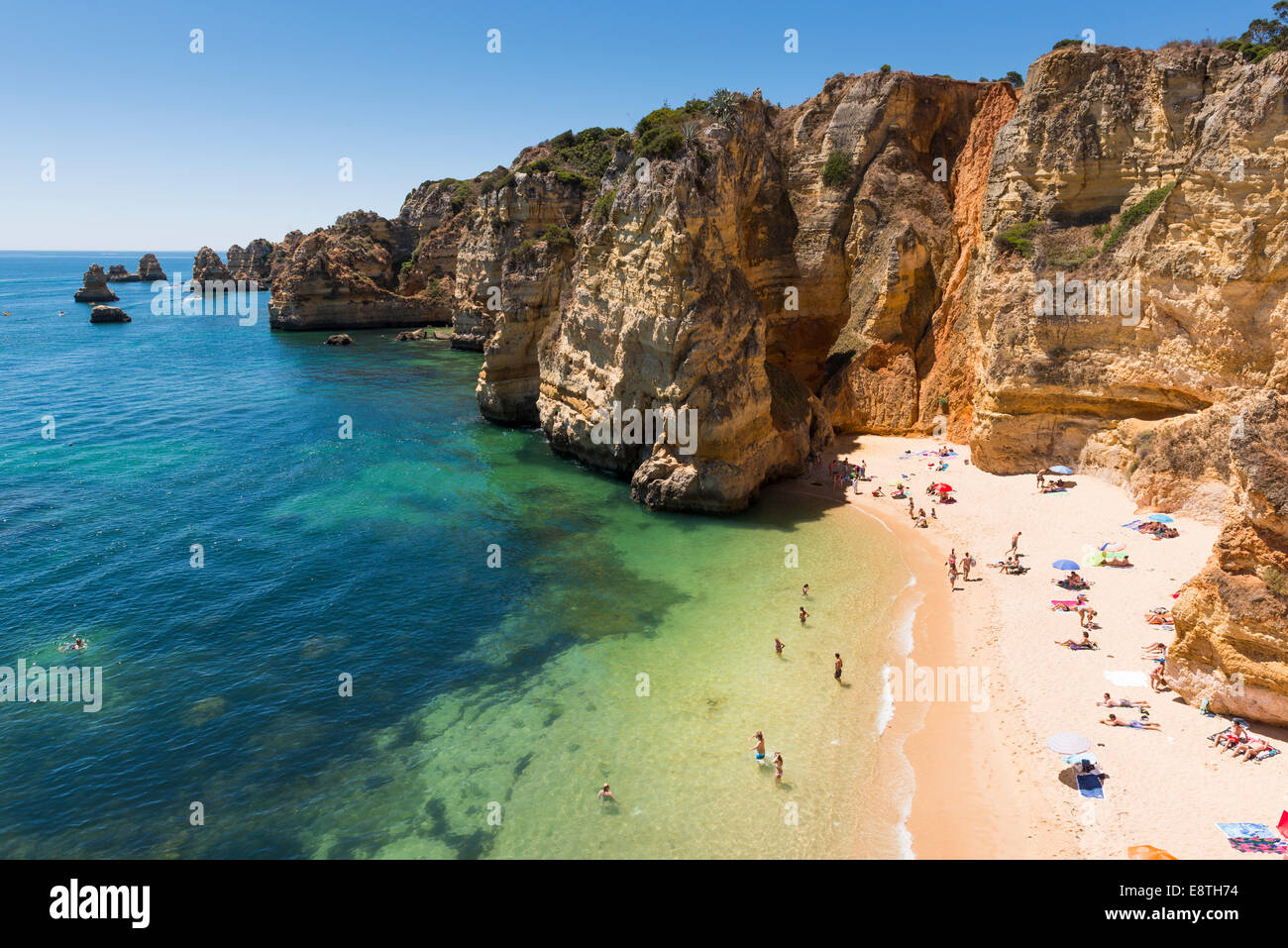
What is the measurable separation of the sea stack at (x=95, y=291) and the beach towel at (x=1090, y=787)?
170 metres

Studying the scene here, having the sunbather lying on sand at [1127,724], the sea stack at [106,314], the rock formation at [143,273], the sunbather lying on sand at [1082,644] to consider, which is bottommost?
the sunbather lying on sand at [1127,724]

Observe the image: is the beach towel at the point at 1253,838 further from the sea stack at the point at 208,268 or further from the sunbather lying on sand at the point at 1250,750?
the sea stack at the point at 208,268

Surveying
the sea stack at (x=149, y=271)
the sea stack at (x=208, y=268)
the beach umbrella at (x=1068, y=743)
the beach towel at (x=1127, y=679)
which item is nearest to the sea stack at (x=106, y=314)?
the sea stack at (x=208, y=268)

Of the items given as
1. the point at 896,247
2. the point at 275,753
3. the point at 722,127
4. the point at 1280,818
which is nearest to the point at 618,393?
the point at 722,127

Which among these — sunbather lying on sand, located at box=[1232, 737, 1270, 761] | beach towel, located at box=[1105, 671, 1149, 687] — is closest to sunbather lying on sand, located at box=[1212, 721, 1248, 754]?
sunbather lying on sand, located at box=[1232, 737, 1270, 761]

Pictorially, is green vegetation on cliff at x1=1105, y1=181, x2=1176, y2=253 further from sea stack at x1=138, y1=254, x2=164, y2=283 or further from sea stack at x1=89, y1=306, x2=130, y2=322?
sea stack at x1=138, y1=254, x2=164, y2=283

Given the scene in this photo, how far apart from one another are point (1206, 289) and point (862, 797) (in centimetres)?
2489

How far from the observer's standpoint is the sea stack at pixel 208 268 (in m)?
152

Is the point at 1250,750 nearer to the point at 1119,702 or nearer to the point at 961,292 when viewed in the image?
the point at 1119,702

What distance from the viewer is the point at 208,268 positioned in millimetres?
152375

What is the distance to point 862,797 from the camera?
58.7 feet

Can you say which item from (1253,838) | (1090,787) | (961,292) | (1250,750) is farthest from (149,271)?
(1253,838)

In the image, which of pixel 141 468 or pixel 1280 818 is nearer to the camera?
pixel 1280 818

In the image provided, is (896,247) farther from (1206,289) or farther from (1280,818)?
(1280,818)
